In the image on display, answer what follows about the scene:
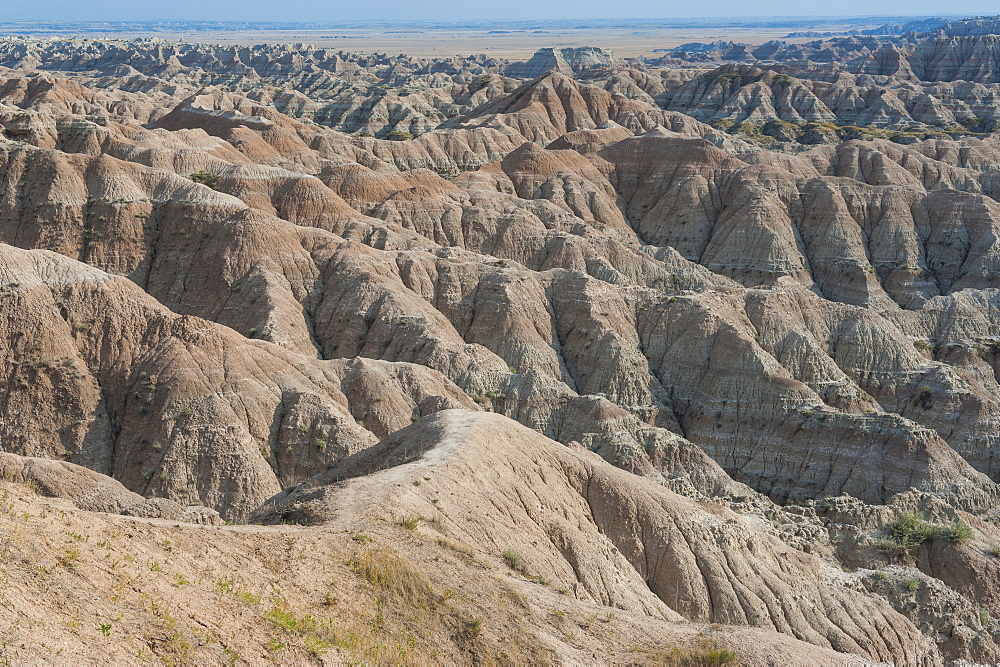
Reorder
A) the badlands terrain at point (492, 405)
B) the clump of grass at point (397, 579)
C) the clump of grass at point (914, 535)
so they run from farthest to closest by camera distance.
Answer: the clump of grass at point (914, 535) < the clump of grass at point (397, 579) < the badlands terrain at point (492, 405)

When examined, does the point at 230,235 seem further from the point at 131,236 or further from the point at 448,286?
the point at 448,286

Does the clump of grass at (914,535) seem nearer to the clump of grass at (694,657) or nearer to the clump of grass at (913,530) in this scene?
the clump of grass at (913,530)

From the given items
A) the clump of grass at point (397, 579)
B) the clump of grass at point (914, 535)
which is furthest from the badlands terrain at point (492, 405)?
the clump of grass at point (914, 535)

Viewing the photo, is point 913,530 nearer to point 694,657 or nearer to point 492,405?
point 694,657

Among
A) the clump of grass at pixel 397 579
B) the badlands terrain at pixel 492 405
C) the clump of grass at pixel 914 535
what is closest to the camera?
the badlands terrain at pixel 492 405

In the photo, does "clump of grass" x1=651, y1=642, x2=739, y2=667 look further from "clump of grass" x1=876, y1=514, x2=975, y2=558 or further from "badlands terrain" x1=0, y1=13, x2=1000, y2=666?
"clump of grass" x1=876, y1=514, x2=975, y2=558

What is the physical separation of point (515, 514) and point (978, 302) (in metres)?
56.8

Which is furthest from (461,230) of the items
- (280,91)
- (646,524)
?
(280,91)

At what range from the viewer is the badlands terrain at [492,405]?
69.6ft

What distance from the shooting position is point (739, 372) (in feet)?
188

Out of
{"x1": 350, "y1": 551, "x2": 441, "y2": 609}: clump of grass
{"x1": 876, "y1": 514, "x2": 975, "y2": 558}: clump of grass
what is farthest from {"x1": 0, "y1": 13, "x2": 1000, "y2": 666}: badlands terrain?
{"x1": 876, "y1": 514, "x2": 975, "y2": 558}: clump of grass

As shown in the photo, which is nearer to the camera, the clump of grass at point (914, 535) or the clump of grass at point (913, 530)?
the clump of grass at point (914, 535)

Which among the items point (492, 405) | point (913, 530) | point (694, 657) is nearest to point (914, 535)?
point (913, 530)

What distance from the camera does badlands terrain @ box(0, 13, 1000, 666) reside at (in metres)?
21.2
